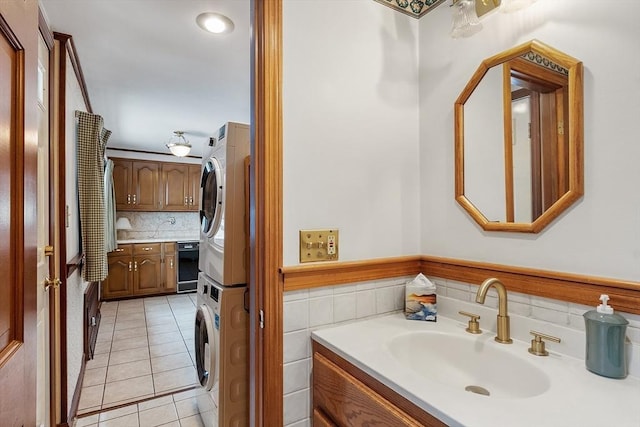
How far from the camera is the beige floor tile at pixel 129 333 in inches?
134

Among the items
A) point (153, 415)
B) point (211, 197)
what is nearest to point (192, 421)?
point (153, 415)

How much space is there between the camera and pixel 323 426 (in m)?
1.07

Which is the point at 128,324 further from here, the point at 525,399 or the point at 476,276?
the point at 525,399

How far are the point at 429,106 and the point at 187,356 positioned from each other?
114 inches

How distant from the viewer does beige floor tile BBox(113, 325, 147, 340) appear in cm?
339

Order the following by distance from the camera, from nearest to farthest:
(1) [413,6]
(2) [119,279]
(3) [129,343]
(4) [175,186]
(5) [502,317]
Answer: (5) [502,317], (1) [413,6], (3) [129,343], (2) [119,279], (4) [175,186]

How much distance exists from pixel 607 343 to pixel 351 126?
103cm

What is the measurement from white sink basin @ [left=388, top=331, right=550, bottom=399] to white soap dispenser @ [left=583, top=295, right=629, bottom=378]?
0.46ft

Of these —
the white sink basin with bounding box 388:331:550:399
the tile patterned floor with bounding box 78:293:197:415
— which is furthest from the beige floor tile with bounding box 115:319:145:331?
the white sink basin with bounding box 388:331:550:399

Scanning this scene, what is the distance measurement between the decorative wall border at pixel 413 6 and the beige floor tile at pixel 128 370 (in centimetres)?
306

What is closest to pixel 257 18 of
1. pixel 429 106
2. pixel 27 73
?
pixel 27 73

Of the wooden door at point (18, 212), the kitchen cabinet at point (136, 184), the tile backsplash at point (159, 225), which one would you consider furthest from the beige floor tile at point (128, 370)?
the tile backsplash at point (159, 225)

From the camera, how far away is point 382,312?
4.38 ft

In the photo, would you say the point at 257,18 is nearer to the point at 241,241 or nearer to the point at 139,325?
the point at 241,241
